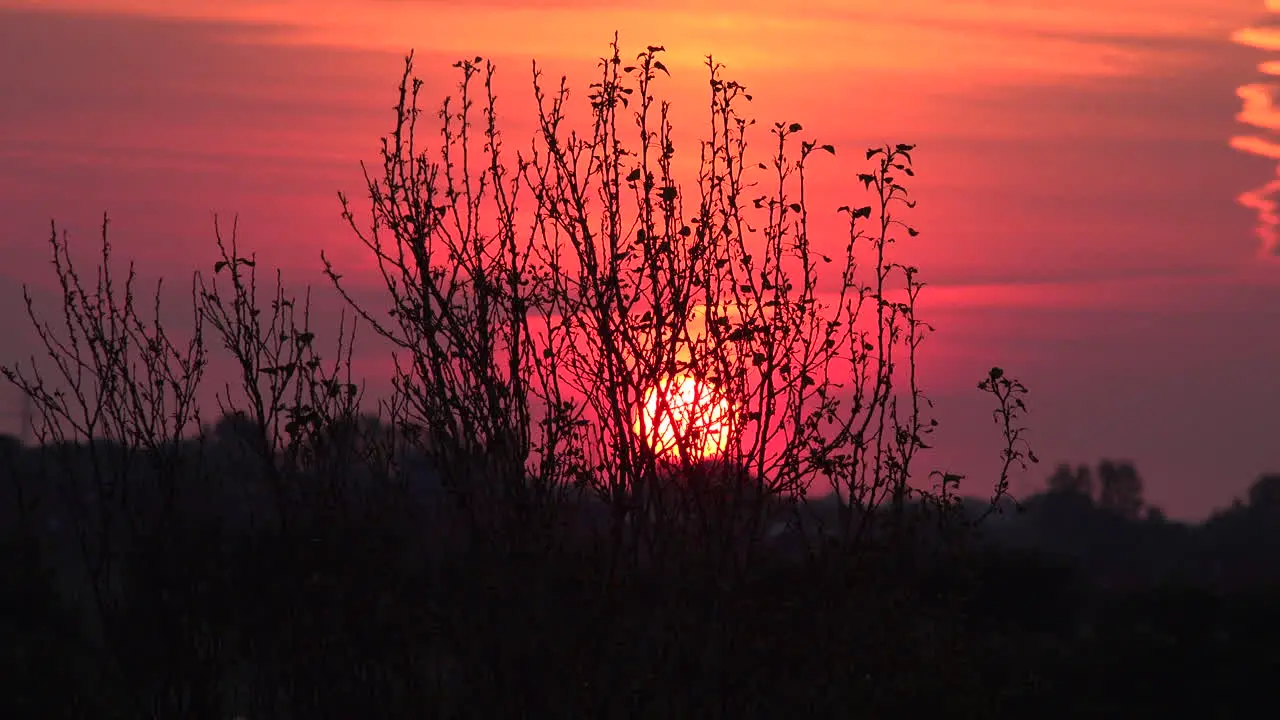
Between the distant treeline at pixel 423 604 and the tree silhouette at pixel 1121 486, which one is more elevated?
the tree silhouette at pixel 1121 486

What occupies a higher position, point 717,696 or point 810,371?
point 810,371

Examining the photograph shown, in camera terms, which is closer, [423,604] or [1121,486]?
[423,604]

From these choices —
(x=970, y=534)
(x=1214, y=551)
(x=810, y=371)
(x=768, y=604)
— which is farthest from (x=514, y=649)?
(x=1214, y=551)

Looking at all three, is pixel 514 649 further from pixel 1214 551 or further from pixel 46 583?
pixel 1214 551

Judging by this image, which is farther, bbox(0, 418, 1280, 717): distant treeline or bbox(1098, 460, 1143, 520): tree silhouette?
bbox(1098, 460, 1143, 520): tree silhouette

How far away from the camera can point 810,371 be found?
8.93 meters

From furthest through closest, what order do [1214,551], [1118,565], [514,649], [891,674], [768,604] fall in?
[1118,565] < [1214,551] < [891,674] < [768,604] < [514,649]

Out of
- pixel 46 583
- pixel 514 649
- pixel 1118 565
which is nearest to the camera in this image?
pixel 514 649

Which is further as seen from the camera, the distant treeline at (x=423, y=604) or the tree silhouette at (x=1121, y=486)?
the tree silhouette at (x=1121, y=486)

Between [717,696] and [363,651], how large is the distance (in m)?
2.19

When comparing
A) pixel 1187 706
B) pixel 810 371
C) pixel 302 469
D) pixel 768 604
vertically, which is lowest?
pixel 1187 706

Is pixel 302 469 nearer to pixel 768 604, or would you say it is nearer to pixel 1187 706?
pixel 768 604

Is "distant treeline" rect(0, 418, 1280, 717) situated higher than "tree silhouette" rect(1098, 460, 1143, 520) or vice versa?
"tree silhouette" rect(1098, 460, 1143, 520)

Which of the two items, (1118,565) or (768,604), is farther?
(1118,565)
